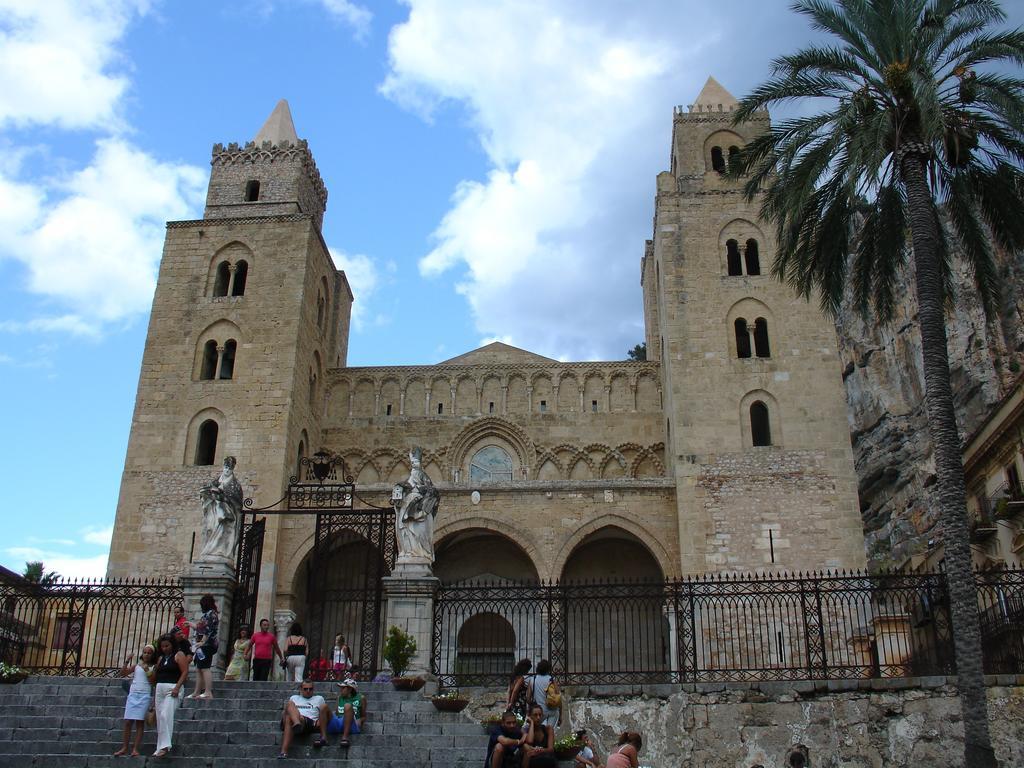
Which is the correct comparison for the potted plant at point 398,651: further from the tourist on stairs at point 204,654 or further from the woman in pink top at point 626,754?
the woman in pink top at point 626,754

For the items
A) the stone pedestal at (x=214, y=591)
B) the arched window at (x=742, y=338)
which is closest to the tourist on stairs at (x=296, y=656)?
the stone pedestal at (x=214, y=591)

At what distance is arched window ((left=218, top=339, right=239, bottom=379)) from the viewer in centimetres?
2789

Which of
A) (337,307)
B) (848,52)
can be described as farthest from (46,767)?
(337,307)

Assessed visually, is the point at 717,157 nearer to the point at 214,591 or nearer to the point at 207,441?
the point at 207,441

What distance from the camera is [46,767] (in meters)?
10.6

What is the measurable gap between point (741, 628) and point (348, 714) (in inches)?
525

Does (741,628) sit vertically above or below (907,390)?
below

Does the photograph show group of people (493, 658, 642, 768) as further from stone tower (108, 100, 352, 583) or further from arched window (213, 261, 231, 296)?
arched window (213, 261, 231, 296)

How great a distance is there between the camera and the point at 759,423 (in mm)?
26062

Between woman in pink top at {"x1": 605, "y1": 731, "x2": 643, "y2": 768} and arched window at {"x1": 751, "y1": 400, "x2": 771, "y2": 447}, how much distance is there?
1607cm

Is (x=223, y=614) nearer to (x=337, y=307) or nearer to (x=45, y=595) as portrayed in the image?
(x=45, y=595)

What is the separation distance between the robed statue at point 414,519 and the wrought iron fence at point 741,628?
81 cm

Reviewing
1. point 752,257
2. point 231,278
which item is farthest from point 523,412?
point 231,278

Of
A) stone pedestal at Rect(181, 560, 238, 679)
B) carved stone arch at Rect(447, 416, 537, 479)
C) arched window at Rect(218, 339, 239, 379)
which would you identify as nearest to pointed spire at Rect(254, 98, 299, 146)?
arched window at Rect(218, 339, 239, 379)
